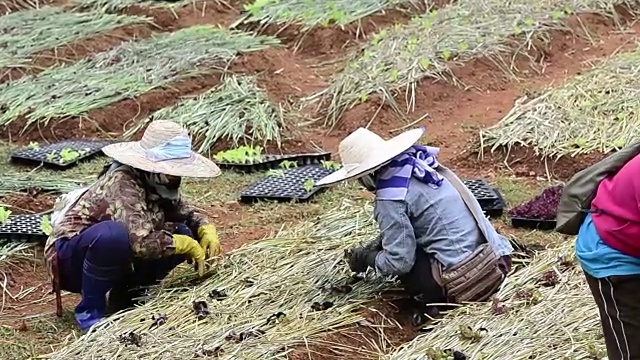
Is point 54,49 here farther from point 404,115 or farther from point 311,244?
point 311,244

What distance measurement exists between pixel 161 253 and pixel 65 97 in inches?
154

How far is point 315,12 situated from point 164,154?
5756 mm

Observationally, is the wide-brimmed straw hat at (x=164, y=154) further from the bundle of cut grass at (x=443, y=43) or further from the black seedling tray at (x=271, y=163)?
the bundle of cut grass at (x=443, y=43)

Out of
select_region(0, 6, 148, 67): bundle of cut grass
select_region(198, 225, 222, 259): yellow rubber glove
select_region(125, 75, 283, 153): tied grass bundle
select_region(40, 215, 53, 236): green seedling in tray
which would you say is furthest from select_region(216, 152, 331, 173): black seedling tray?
select_region(0, 6, 148, 67): bundle of cut grass

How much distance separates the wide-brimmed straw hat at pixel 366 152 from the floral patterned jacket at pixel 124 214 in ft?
2.49

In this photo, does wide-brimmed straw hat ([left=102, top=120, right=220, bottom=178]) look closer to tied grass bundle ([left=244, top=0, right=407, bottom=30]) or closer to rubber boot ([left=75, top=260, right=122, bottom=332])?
rubber boot ([left=75, top=260, right=122, bottom=332])

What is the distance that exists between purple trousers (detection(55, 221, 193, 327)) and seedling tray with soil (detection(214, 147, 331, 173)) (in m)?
1.97

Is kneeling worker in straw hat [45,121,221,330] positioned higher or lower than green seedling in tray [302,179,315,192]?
higher

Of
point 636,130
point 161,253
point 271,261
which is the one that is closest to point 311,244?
point 271,261

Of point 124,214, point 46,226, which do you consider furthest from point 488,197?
point 46,226

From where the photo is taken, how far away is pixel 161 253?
427 centimetres

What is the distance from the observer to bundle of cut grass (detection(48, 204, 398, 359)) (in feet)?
12.8

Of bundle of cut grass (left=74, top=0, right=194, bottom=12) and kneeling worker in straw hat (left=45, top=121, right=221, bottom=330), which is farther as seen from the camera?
bundle of cut grass (left=74, top=0, right=194, bottom=12)

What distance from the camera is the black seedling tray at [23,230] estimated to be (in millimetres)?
5242
